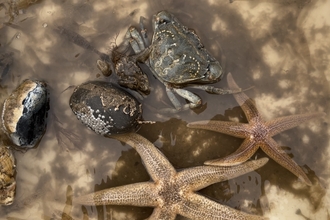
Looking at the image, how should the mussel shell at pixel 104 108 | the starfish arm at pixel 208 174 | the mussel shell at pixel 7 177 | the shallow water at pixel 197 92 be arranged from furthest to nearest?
1. the shallow water at pixel 197 92
2. the mussel shell at pixel 7 177
3. the starfish arm at pixel 208 174
4. the mussel shell at pixel 104 108

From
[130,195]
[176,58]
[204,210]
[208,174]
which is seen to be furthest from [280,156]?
[130,195]

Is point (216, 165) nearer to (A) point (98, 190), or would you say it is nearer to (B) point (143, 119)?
(B) point (143, 119)

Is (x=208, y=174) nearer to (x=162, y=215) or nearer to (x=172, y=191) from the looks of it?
(x=172, y=191)

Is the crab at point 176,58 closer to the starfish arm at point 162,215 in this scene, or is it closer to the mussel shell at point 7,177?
the starfish arm at point 162,215

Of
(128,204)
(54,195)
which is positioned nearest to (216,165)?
(128,204)

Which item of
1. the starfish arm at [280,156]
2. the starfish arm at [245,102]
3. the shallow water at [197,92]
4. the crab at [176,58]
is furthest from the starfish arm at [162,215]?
the starfish arm at [245,102]
